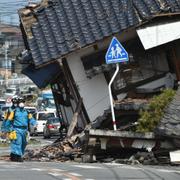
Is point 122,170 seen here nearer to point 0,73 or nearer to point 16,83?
point 16,83

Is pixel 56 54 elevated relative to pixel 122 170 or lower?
elevated

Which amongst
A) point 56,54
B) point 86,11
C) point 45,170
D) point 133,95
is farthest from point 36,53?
point 45,170

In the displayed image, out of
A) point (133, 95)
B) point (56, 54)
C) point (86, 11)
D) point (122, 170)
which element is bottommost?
point (122, 170)

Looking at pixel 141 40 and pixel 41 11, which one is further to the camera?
pixel 41 11

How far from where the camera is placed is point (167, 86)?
59.1 ft

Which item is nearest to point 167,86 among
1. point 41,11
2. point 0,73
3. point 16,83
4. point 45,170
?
point 41,11

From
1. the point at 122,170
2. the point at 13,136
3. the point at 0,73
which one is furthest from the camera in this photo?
the point at 0,73

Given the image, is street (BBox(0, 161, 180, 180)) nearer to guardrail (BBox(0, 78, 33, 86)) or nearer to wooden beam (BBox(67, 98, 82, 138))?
wooden beam (BBox(67, 98, 82, 138))

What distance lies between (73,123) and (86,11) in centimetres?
350

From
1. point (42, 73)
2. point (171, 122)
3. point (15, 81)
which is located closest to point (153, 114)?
point (171, 122)

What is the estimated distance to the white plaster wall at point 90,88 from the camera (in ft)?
62.0

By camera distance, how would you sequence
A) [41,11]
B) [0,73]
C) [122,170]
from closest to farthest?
1. [122,170]
2. [41,11]
3. [0,73]

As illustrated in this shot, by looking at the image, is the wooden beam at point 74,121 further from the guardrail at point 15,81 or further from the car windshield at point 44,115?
the guardrail at point 15,81

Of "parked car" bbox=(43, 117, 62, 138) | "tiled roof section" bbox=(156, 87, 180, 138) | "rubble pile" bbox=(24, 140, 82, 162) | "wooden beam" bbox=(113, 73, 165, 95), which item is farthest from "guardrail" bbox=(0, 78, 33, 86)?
"tiled roof section" bbox=(156, 87, 180, 138)
